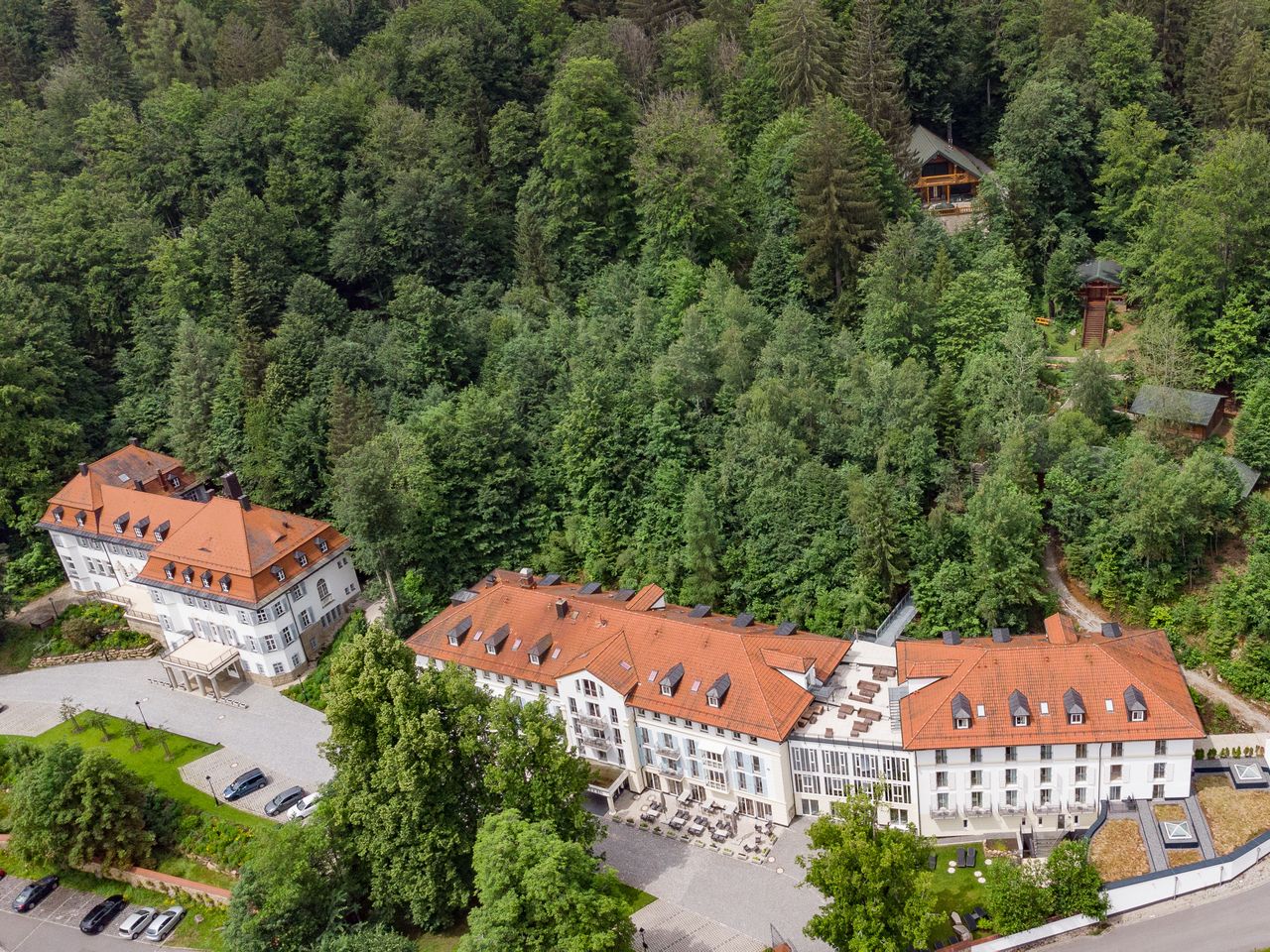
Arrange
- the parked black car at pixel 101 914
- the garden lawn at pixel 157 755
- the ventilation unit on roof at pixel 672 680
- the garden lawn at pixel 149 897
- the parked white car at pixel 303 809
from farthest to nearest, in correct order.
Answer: the garden lawn at pixel 157 755 < the parked white car at pixel 303 809 < the parked black car at pixel 101 914 < the garden lawn at pixel 149 897 < the ventilation unit on roof at pixel 672 680

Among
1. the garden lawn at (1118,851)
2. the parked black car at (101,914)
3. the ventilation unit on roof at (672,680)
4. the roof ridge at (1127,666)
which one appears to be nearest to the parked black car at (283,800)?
the parked black car at (101,914)

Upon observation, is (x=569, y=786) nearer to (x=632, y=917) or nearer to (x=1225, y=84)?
(x=632, y=917)

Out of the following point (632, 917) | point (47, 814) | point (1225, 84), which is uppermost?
point (1225, 84)

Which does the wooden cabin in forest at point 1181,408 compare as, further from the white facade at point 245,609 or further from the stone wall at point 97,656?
the stone wall at point 97,656

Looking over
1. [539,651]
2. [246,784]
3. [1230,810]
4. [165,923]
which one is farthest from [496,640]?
[1230,810]

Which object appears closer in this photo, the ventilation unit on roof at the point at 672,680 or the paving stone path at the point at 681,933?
the paving stone path at the point at 681,933

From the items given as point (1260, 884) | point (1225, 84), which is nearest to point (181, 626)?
point (1260, 884)

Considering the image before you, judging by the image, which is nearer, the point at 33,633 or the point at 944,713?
the point at 944,713
